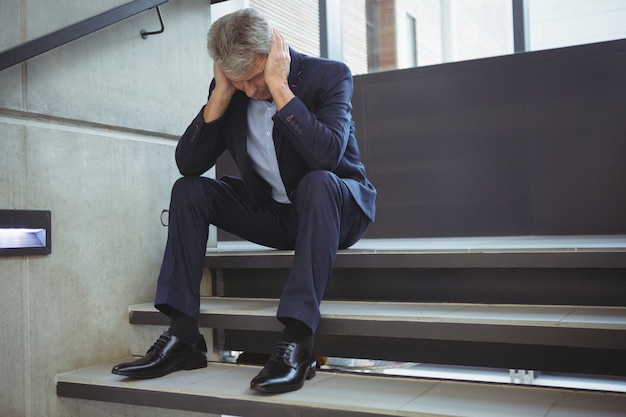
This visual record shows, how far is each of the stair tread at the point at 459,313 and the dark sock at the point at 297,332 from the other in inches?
5.6

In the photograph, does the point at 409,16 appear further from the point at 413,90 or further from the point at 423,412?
the point at 423,412

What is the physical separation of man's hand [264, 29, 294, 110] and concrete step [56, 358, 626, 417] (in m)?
0.78

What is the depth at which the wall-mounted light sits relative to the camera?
2.02m

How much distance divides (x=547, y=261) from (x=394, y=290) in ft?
1.64

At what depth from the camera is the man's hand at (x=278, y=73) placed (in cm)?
194

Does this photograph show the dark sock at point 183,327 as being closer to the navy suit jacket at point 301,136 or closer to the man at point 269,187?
the man at point 269,187

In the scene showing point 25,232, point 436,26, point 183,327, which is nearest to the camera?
point 183,327

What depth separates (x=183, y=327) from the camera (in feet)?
6.47

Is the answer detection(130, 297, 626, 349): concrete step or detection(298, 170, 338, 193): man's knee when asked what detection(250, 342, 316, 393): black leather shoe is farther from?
detection(298, 170, 338, 193): man's knee

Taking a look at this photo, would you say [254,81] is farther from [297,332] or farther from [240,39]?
[297,332]

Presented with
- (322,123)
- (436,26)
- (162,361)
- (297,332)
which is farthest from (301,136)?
(436,26)

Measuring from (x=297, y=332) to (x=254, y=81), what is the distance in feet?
2.45

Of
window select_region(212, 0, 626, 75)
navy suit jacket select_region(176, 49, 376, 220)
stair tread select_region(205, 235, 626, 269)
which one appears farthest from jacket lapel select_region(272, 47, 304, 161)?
window select_region(212, 0, 626, 75)

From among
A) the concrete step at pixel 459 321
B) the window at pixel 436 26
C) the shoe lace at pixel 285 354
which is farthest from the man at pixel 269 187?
the window at pixel 436 26
